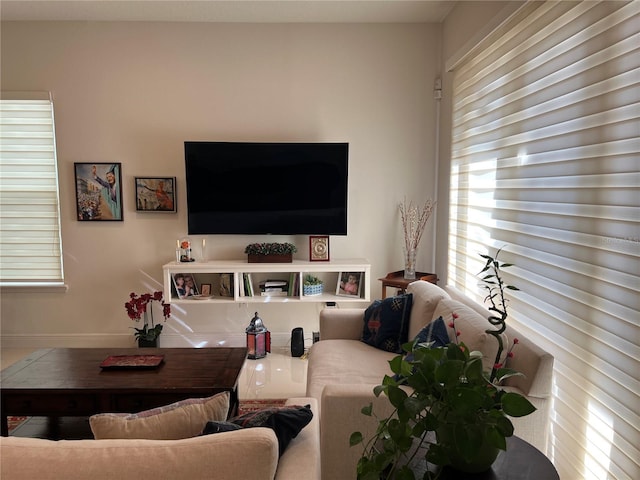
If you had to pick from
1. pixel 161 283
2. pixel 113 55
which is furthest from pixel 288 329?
pixel 113 55

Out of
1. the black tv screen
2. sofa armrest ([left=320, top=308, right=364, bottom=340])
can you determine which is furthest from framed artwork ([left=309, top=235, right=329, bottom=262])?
sofa armrest ([left=320, top=308, right=364, bottom=340])

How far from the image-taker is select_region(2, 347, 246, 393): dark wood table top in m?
2.27

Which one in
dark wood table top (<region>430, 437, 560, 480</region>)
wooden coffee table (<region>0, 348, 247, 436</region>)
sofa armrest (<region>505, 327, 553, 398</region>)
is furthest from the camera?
wooden coffee table (<region>0, 348, 247, 436</region>)

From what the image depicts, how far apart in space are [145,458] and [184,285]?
2.90 meters

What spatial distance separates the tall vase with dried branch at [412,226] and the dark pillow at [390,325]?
92cm

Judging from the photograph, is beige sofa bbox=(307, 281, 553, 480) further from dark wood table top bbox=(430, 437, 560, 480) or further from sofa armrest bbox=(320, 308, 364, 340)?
sofa armrest bbox=(320, 308, 364, 340)

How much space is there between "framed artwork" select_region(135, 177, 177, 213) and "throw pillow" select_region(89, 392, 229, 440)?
114 inches

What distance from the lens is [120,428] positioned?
119 cm

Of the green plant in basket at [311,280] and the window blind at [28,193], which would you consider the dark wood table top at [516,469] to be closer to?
the green plant in basket at [311,280]

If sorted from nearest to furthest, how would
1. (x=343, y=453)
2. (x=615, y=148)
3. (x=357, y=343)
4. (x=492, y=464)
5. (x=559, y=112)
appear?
(x=492, y=464)
(x=615, y=148)
(x=343, y=453)
(x=559, y=112)
(x=357, y=343)

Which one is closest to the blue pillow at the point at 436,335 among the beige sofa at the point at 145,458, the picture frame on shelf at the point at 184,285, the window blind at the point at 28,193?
the beige sofa at the point at 145,458

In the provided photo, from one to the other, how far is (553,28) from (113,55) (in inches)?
135

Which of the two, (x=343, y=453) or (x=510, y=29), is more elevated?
(x=510, y=29)

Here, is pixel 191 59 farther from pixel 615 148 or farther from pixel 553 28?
pixel 615 148
